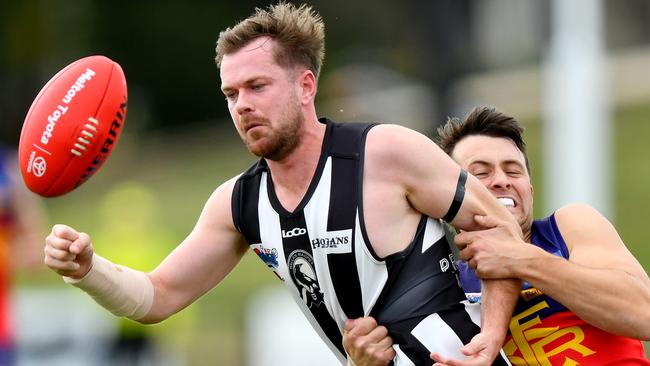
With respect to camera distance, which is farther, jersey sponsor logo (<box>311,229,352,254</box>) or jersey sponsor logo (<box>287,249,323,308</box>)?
jersey sponsor logo (<box>287,249,323,308</box>)

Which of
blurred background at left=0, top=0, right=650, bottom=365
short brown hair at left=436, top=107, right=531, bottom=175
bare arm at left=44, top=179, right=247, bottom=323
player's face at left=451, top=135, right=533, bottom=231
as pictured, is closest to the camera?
bare arm at left=44, top=179, right=247, bottom=323

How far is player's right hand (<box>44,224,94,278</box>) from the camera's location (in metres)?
5.39

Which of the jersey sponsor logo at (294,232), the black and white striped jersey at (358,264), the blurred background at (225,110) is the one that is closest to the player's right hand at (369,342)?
the black and white striped jersey at (358,264)

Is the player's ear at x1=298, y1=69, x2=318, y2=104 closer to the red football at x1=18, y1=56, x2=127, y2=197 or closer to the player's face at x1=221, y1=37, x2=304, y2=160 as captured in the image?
the player's face at x1=221, y1=37, x2=304, y2=160

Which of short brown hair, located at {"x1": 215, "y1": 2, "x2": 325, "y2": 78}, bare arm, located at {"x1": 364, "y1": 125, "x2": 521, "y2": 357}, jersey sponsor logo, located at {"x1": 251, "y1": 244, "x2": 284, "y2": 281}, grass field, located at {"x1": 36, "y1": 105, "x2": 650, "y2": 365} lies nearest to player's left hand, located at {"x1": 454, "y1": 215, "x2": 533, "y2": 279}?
bare arm, located at {"x1": 364, "y1": 125, "x2": 521, "y2": 357}

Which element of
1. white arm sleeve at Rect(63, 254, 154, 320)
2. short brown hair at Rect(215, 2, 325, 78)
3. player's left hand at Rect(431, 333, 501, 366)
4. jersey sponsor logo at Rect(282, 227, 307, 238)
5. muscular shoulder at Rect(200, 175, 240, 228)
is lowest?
player's left hand at Rect(431, 333, 501, 366)

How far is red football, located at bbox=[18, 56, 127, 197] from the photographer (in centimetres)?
555

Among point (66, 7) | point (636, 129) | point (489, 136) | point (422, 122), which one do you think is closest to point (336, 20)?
point (66, 7)

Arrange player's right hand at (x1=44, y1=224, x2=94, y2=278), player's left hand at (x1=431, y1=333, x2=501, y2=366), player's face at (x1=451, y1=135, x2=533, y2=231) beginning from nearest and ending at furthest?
player's left hand at (x1=431, y1=333, x2=501, y2=366)
player's right hand at (x1=44, y1=224, x2=94, y2=278)
player's face at (x1=451, y1=135, x2=533, y2=231)

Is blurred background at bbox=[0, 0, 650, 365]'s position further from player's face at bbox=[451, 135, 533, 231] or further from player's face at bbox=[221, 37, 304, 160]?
player's face at bbox=[221, 37, 304, 160]

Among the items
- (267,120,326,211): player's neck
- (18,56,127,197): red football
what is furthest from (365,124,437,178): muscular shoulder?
(18,56,127,197): red football

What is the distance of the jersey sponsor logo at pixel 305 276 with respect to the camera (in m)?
5.57

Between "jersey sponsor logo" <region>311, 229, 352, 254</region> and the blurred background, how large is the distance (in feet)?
22.8

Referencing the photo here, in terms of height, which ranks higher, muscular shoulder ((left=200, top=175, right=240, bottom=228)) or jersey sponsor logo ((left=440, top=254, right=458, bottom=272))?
muscular shoulder ((left=200, top=175, right=240, bottom=228))
